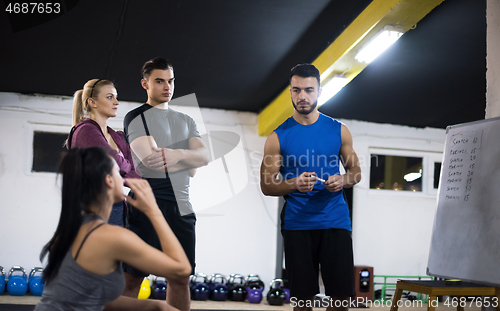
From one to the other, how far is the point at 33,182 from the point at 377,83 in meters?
4.18

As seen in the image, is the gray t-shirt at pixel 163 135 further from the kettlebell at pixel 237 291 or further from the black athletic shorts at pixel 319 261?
the kettlebell at pixel 237 291

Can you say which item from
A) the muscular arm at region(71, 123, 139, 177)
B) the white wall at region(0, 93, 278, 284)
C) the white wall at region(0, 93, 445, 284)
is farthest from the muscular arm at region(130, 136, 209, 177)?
the white wall at region(0, 93, 445, 284)

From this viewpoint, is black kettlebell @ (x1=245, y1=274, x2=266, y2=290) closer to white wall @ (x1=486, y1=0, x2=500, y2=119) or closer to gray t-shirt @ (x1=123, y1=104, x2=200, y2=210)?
gray t-shirt @ (x1=123, y1=104, x2=200, y2=210)

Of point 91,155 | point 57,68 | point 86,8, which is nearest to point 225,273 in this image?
point 57,68

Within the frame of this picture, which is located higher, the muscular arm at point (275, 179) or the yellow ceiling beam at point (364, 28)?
the yellow ceiling beam at point (364, 28)

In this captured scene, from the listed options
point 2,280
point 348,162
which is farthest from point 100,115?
point 2,280

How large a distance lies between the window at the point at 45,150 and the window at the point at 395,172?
4253 mm

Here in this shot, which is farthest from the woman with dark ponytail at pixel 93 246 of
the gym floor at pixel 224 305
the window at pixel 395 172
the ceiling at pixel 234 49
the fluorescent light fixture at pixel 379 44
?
the window at pixel 395 172

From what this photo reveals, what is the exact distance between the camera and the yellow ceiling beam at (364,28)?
10.9 ft

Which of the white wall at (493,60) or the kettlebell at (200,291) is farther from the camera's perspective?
the kettlebell at (200,291)

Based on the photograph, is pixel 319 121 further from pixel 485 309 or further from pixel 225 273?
pixel 225 273

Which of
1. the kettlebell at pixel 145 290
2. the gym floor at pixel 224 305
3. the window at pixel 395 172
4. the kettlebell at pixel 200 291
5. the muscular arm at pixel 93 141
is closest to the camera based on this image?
the muscular arm at pixel 93 141

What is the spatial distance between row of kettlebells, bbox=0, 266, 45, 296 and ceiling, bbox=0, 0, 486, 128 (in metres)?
2.11

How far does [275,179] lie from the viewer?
227cm
